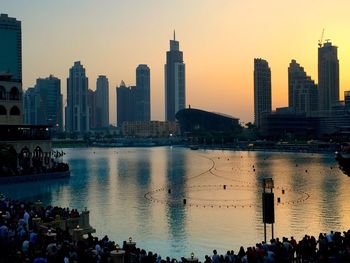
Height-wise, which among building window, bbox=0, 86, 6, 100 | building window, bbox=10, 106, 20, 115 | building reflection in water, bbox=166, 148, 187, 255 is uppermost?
building window, bbox=0, 86, 6, 100

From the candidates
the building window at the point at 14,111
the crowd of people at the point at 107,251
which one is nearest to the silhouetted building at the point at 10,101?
the building window at the point at 14,111

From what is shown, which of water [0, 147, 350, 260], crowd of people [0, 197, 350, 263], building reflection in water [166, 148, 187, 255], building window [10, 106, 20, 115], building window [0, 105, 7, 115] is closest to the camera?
crowd of people [0, 197, 350, 263]

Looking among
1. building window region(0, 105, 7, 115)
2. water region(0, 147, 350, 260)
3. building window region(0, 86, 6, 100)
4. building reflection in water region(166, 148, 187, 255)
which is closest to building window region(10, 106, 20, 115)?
building window region(0, 105, 7, 115)

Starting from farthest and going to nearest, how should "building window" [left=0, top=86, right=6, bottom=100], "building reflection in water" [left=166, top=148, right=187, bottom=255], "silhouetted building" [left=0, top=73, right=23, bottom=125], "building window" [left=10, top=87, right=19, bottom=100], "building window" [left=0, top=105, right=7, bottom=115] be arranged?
"building window" [left=10, top=87, right=19, bottom=100] → "building window" [left=0, top=105, right=7, bottom=115] → "silhouetted building" [left=0, top=73, right=23, bottom=125] → "building window" [left=0, top=86, right=6, bottom=100] → "building reflection in water" [left=166, top=148, right=187, bottom=255]

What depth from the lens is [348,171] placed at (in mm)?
29984

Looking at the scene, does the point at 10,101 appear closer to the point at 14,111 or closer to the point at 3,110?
the point at 3,110

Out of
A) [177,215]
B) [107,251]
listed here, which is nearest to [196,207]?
[177,215]

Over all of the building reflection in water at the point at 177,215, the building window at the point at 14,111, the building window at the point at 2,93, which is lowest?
the building reflection in water at the point at 177,215

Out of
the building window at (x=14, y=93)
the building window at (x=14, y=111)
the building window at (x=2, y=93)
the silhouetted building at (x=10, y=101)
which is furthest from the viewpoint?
the building window at (x=14, y=111)

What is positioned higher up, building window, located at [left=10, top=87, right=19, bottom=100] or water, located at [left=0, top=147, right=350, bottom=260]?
building window, located at [left=10, top=87, right=19, bottom=100]

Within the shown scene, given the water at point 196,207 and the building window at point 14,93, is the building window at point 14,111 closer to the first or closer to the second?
the building window at point 14,93

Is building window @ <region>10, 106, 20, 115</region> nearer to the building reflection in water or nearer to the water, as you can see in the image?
the water

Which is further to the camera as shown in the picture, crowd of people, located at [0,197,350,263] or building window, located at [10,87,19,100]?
building window, located at [10,87,19,100]

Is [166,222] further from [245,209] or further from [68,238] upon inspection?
[68,238]
